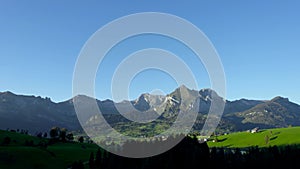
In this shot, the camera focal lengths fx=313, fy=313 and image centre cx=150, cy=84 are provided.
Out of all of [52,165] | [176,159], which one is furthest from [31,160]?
[176,159]

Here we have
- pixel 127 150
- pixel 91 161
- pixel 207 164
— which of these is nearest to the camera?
pixel 207 164

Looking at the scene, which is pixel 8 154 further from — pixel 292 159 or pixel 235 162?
pixel 292 159

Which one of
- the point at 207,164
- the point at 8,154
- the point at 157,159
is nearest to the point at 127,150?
the point at 157,159

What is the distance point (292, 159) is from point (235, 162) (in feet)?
117

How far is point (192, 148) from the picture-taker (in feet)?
376

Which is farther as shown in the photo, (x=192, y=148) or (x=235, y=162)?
(x=235, y=162)

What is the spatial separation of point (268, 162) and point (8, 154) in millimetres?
128922

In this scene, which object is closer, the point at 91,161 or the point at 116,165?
the point at 116,165

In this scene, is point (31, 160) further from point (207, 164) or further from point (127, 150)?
point (207, 164)

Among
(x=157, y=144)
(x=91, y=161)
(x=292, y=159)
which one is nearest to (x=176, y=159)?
(x=157, y=144)

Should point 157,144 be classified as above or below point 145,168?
above

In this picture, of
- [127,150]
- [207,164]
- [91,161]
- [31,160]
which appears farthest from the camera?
[31,160]

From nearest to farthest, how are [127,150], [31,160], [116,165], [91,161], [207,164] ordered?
[207,164], [116,165], [127,150], [91,161], [31,160]

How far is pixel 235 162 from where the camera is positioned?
13138cm
